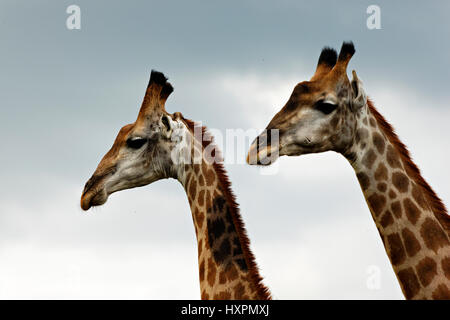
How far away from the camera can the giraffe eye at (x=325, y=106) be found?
9172 mm

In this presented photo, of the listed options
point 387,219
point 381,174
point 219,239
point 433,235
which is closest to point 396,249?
point 387,219

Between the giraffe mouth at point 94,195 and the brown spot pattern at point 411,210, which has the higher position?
the giraffe mouth at point 94,195

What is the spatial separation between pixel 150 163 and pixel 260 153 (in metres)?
2.37

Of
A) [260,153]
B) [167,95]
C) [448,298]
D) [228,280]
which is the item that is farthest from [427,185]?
[167,95]

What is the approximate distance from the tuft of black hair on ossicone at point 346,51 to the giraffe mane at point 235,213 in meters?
2.82

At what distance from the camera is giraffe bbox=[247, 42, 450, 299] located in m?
8.62

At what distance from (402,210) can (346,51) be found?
9.92 feet

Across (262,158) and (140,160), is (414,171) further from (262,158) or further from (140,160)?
(140,160)

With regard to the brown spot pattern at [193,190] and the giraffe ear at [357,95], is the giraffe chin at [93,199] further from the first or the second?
the giraffe ear at [357,95]

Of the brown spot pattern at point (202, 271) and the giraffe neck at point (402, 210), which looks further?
the brown spot pattern at point (202, 271)

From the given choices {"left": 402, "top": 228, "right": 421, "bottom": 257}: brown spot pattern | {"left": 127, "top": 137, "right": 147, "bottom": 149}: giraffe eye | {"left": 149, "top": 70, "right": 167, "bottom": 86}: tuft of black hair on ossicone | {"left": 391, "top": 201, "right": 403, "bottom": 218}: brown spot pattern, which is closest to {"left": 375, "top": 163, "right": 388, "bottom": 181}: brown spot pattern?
{"left": 391, "top": 201, "right": 403, "bottom": 218}: brown spot pattern

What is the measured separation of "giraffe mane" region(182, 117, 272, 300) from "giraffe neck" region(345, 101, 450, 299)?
2114 millimetres

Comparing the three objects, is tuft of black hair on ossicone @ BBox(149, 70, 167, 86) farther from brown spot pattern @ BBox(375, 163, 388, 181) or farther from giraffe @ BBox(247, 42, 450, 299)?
brown spot pattern @ BBox(375, 163, 388, 181)

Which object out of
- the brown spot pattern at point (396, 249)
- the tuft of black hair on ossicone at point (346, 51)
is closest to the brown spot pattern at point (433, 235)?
the brown spot pattern at point (396, 249)
